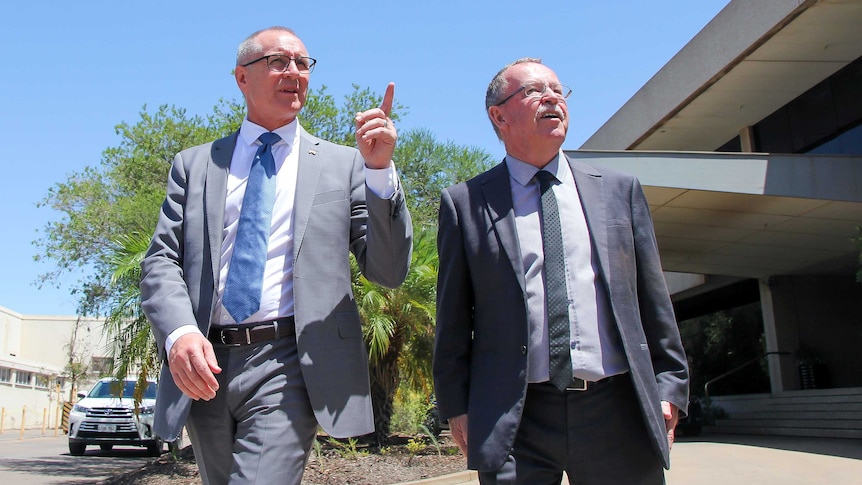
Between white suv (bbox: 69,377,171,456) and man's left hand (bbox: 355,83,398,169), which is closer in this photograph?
man's left hand (bbox: 355,83,398,169)

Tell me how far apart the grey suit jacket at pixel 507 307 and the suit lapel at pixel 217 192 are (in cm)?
83

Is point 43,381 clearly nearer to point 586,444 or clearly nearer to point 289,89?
point 289,89

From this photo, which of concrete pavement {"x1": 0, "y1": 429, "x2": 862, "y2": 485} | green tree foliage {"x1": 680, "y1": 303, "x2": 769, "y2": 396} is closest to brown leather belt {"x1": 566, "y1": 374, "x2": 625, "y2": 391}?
concrete pavement {"x1": 0, "y1": 429, "x2": 862, "y2": 485}

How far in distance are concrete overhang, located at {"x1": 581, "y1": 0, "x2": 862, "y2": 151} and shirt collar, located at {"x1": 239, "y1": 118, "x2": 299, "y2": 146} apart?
38.5ft

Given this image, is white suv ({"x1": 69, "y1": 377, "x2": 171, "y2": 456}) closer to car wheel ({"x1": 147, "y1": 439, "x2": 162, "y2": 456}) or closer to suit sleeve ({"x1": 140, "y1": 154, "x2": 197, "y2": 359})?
car wheel ({"x1": 147, "y1": 439, "x2": 162, "y2": 456})

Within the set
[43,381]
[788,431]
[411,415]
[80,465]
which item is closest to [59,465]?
[80,465]

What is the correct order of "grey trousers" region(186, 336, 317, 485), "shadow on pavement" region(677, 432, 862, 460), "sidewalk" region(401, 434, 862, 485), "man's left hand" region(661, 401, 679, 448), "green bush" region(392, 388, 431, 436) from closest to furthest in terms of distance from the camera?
1. "grey trousers" region(186, 336, 317, 485)
2. "man's left hand" region(661, 401, 679, 448)
3. "sidewalk" region(401, 434, 862, 485)
4. "shadow on pavement" region(677, 432, 862, 460)
5. "green bush" region(392, 388, 431, 436)

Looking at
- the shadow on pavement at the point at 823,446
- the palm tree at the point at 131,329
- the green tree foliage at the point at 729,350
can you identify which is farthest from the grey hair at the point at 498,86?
the green tree foliage at the point at 729,350

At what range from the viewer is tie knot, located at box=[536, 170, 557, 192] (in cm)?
303

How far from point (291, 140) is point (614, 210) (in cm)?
128

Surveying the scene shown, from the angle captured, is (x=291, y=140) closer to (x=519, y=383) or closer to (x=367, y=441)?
(x=519, y=383)

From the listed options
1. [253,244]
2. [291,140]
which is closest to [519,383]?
[253,244]

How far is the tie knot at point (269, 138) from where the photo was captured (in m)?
3.06

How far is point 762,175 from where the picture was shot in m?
12.5
